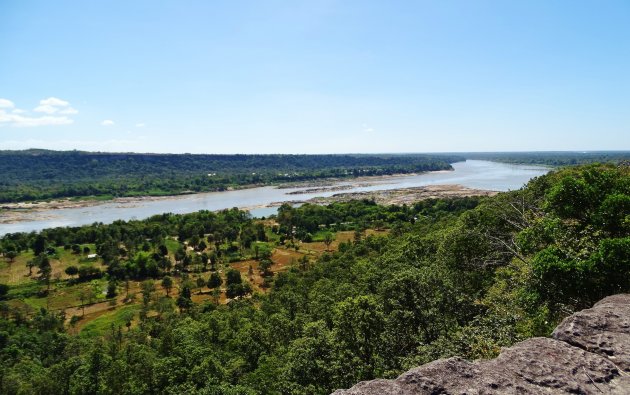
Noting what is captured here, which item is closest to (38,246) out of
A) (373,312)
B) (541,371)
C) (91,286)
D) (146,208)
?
(91,286)

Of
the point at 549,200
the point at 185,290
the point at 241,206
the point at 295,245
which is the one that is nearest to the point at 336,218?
the point at 295,245

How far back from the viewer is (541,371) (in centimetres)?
799

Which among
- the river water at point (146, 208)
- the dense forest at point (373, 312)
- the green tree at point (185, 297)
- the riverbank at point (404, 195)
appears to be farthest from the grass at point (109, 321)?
the riverbank at point (404, 195)

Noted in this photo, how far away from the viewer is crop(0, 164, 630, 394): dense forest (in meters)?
15.1

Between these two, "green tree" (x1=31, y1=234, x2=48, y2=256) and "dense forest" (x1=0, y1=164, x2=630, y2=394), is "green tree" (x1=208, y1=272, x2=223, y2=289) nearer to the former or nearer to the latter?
"dense forest" (x1=0, y1=164, x2=630, y2=394)

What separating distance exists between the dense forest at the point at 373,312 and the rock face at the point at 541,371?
4.16 metres

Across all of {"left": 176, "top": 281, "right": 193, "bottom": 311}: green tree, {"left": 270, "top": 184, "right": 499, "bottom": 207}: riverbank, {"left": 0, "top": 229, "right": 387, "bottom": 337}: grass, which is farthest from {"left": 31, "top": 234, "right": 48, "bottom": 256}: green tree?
{"left": 270, "top": 184, "right": 499, "bottom": 207}: riverbank

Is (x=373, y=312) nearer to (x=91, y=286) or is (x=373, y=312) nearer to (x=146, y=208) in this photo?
(x=91, y=286)

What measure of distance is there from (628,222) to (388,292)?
12.2 metres

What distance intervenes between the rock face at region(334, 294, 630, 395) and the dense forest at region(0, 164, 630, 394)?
4160 millimetres

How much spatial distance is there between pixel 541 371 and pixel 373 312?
14420 millimetres

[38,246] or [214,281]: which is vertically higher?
[38,246]

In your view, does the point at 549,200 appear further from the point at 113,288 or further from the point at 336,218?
the point at 336,218

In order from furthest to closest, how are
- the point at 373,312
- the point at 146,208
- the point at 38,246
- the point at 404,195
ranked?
the point at 404,195 → the point at 146,208 → the point at 38,246 → the point at 373,312
